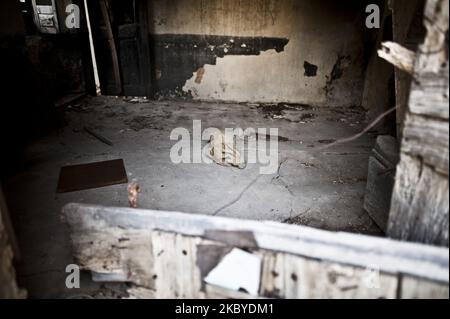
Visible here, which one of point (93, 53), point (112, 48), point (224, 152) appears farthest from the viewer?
point (93, 53)

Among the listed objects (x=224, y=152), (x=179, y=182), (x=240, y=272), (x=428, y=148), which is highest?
(x=428, y=148)

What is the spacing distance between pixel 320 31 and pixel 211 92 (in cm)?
188

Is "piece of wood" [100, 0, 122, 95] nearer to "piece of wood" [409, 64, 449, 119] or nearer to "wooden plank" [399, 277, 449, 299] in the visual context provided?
"piece of wood" [409, 64, 449, 119]

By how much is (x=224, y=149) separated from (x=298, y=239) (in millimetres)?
2154

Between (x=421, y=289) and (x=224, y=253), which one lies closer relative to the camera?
(x=421, y=289)

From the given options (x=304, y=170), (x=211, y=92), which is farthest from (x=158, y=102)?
(x=304, y=170)

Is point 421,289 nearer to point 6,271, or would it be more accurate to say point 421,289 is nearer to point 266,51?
point 6,271

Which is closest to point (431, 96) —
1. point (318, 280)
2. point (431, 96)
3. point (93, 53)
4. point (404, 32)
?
point (431, 96)

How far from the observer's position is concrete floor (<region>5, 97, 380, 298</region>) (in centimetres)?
250

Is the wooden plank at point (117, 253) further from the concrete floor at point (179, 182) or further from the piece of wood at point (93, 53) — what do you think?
the piece of wood at point (93, 53)

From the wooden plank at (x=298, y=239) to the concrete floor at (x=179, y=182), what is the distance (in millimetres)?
607

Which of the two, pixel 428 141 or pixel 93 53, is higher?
pixel 93 53

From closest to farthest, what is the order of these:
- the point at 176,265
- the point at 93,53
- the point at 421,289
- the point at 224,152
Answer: the point at 421,289, the point at 176,265, the point at 224,152, the point at 93,53

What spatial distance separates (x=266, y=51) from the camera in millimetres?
5391
